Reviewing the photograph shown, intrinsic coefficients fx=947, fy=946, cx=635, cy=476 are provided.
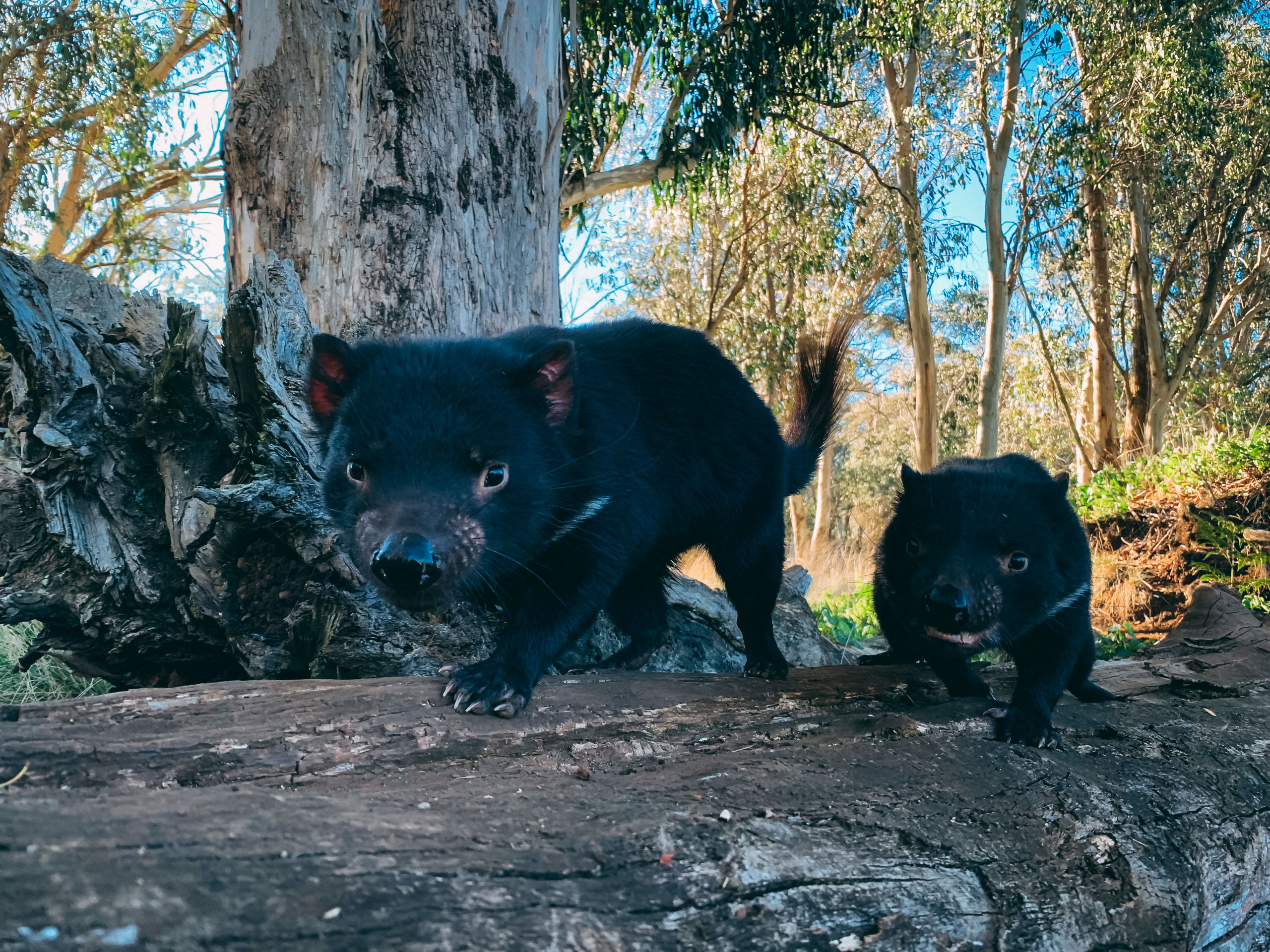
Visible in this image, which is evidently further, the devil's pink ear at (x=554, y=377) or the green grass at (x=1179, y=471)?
the green grass at (x=1179, y=471)

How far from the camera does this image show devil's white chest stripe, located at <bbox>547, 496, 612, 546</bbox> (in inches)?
106

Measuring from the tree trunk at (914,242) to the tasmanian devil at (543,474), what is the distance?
45.9 ft

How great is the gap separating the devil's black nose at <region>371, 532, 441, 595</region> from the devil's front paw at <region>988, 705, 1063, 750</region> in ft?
5.24

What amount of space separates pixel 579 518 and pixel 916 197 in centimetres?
Answer: 1602

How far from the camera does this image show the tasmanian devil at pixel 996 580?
115 inches

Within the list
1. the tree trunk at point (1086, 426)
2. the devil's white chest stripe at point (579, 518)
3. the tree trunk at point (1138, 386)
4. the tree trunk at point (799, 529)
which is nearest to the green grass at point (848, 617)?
the devil's white chest stripe at point (579, 518)

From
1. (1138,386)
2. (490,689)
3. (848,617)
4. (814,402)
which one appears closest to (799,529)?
(1138,386)

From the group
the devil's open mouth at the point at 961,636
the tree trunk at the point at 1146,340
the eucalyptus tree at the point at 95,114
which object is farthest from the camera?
the tree trunk at the point at 1146,340

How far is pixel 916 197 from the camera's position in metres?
17.0

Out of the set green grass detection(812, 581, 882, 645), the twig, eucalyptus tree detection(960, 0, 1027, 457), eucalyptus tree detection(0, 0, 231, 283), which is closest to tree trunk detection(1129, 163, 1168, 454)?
eucalyptus tree detection(960, 0, 1027, 457)

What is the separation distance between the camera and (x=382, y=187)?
4277 millimetres

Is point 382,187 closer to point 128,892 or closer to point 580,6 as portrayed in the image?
point 128,892

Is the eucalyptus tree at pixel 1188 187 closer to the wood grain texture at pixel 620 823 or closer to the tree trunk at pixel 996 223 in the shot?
the tree trunk at pixel 996 223

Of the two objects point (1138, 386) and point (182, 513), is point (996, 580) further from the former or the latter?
point (1138, 386)
